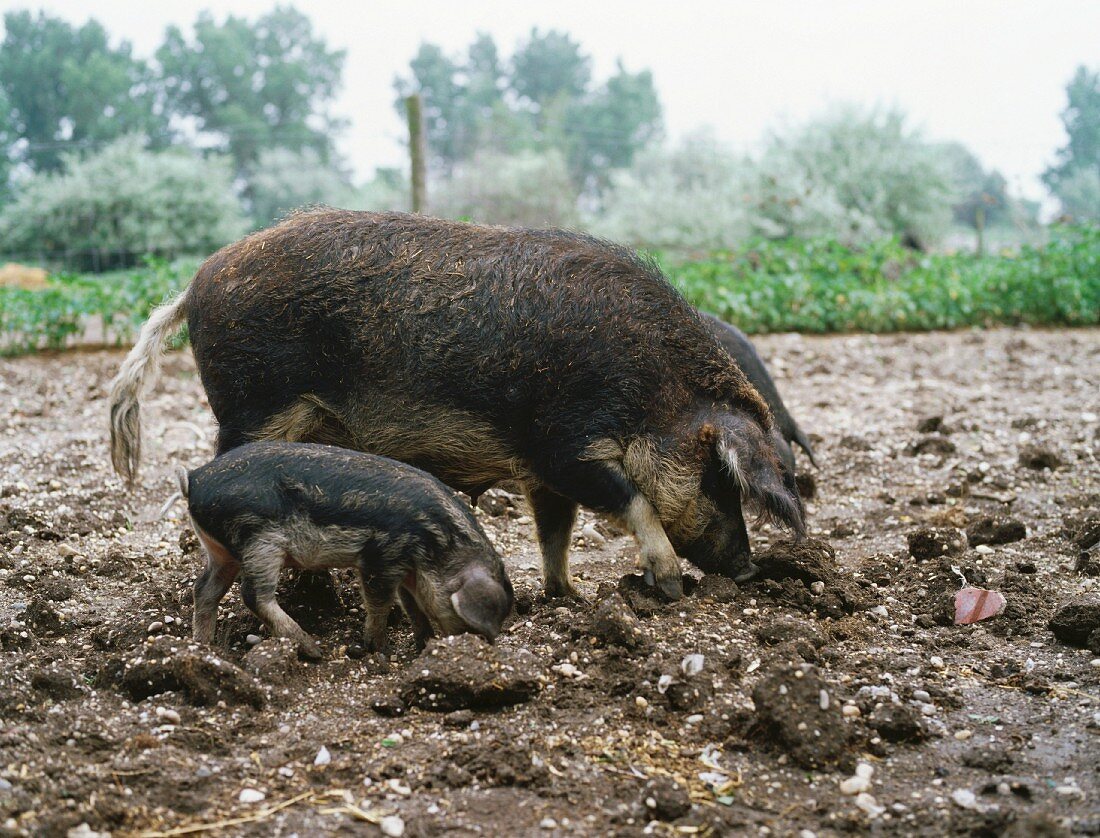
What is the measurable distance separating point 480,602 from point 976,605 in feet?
7.11

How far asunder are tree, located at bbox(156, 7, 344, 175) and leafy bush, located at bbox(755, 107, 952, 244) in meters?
16.2

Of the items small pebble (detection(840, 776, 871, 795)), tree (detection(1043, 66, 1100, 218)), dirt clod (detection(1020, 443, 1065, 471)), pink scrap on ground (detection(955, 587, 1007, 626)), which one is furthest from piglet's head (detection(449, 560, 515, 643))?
tree (detection(1043, 66, 1100, 218))

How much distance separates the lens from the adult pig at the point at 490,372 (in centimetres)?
466

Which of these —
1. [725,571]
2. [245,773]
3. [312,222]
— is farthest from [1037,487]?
[245,773]

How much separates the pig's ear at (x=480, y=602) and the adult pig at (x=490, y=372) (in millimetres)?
801

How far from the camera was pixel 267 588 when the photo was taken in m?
4.11

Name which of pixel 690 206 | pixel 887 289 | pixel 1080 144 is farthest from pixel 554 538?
pixel 1080 144

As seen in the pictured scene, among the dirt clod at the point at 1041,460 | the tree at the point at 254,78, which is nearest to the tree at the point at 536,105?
the tree at the point at 254,78

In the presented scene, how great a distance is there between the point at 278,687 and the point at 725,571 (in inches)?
85.1

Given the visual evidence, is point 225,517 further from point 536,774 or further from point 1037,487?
point 1037,487

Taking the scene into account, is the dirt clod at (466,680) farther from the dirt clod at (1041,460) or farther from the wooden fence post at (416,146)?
the wooden fence post at (416,146)

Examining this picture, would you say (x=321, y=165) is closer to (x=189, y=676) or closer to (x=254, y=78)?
(x=254, y=78)

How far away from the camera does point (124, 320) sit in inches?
478

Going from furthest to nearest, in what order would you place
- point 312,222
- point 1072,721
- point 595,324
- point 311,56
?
point 311,56
point 312,222
point 595,324
point 1072,721
